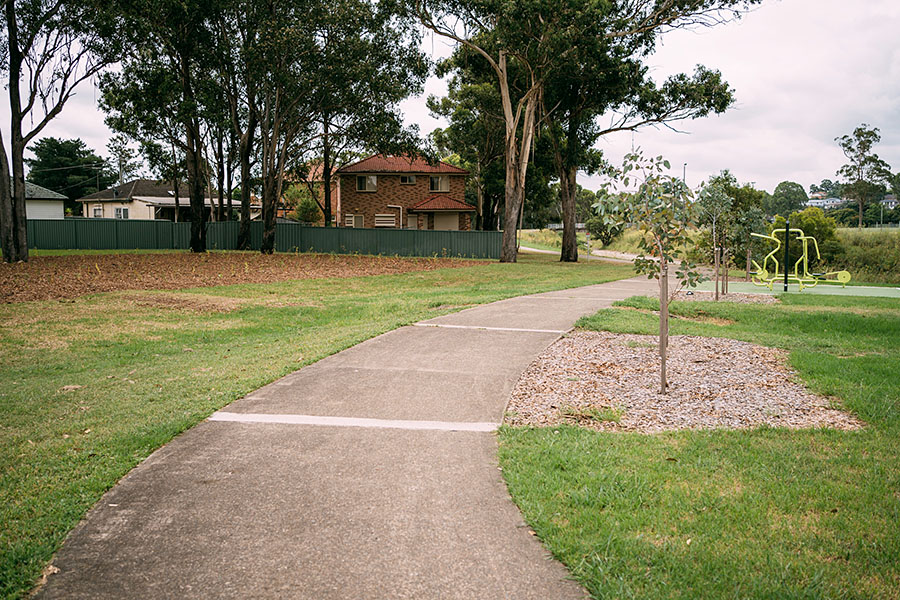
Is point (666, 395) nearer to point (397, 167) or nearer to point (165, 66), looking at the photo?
point (165, 66)

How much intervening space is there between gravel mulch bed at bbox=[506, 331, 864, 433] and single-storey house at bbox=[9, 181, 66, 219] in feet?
164

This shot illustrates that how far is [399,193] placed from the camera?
143ft

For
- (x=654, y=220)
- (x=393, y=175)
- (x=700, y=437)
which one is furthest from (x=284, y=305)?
(x=393, y=175)

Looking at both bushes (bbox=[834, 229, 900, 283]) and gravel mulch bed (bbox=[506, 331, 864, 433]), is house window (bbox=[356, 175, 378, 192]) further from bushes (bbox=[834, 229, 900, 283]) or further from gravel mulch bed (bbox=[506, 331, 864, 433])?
gravel mulch bed (bbox=[506, 331, 864, 433])

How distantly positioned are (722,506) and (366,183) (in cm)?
4191

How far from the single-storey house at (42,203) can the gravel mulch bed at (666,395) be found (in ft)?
164

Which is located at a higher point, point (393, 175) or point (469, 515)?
point (393, 175)

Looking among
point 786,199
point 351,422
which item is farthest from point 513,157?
point 786,199

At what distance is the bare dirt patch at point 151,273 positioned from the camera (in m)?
14.8

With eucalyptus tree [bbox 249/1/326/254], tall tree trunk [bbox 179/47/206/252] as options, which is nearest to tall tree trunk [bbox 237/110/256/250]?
eucalyptus tree [bbox 249/1/326/254]

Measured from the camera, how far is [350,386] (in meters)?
6.09

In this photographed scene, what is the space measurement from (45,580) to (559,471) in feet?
9.21

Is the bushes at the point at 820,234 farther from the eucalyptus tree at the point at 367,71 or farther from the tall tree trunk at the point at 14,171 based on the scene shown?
the tall tree trunk at the point at 14,171

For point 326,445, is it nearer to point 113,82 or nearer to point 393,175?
point 113,82
